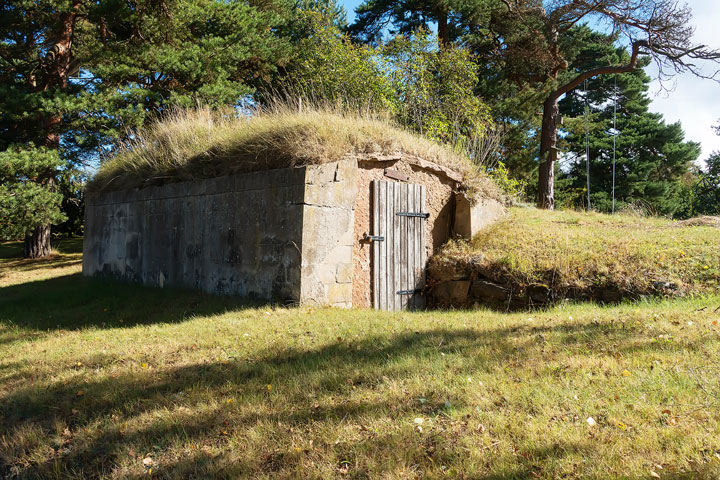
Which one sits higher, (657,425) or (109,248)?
(109,248)

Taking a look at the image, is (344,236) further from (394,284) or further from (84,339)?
(84,339)

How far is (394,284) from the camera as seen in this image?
25.7 feet

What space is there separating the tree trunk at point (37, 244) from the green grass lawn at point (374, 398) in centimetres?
1292

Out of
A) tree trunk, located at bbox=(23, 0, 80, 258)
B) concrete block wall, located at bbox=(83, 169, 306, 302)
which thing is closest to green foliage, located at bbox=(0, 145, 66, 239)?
tree trunk, located at bbox=(23, 0, 80, 258)

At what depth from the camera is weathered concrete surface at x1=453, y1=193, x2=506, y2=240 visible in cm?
864

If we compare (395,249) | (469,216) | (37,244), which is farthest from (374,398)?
(37,244)

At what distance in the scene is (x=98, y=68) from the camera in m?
13.6

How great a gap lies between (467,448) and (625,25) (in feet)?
57.6

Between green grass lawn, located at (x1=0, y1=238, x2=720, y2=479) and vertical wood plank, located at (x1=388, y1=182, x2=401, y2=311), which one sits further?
vertical wood plank, located at (x1=388, y1=182, x2=401, y2=311)

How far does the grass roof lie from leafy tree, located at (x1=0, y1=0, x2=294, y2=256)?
4.54m

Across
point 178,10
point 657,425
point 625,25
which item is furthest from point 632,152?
point 657,425

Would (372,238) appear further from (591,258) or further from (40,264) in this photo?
(40,264)

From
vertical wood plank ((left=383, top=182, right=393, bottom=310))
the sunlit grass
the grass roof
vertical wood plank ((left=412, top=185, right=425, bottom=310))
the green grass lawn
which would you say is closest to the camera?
the green grass lawn

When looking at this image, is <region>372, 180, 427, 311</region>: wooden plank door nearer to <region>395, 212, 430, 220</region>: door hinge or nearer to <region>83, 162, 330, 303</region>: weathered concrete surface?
<region>395, 212, 430, 220</region>: door hinge
